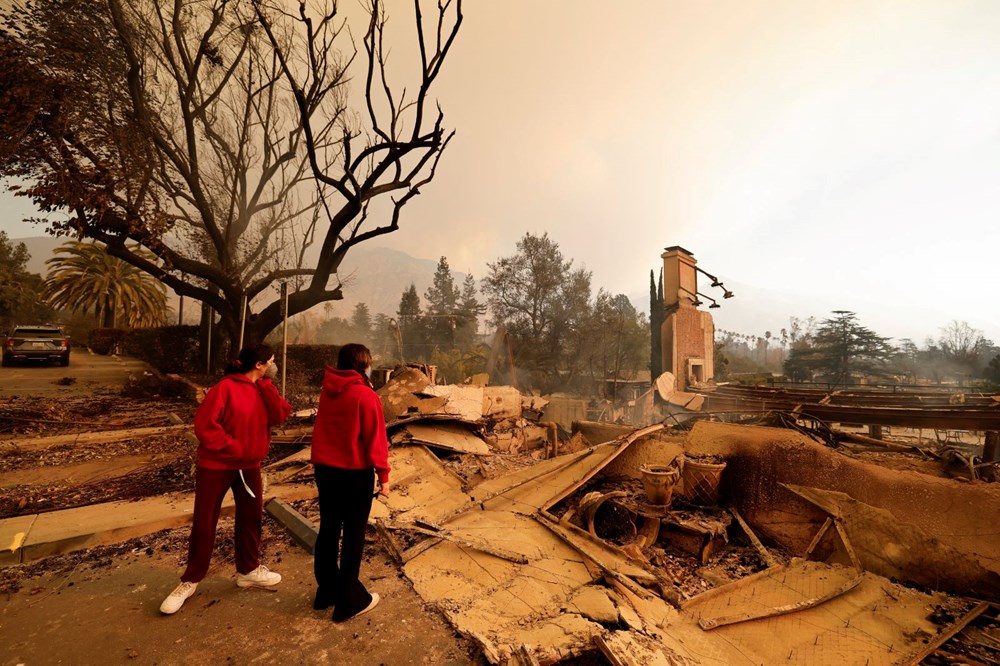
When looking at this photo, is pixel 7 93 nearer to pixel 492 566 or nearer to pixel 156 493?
pixel 156 493

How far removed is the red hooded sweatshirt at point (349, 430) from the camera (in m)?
2.77

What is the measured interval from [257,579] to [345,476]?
1223 millimetres

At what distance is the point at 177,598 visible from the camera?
2.82m

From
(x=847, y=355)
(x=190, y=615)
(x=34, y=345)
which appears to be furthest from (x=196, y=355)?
(x=847, y=355)

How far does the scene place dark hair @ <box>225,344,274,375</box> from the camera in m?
3.04

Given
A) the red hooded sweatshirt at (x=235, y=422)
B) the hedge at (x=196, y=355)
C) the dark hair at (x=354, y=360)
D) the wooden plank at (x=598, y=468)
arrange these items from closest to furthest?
the red hooded sweatshirt at (x=235, y=422), the dark hair at (x=354, y=360), the wooden plank at (x=598, y=468), the hedge at (x=196, y=355)

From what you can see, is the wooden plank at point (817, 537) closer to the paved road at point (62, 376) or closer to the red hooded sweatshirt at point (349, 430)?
the red hooded sweatshirt at point (349, 430)

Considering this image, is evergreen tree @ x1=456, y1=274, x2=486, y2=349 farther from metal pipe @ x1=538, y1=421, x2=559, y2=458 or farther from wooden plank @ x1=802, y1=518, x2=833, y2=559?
wooden plank @ x1=802, y1=518, x2=833, y2=559

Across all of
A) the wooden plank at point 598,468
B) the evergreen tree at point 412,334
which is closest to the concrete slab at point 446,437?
the wooden plank at point 598,468

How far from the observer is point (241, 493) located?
9.91ft

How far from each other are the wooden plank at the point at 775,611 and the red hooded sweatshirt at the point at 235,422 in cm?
400

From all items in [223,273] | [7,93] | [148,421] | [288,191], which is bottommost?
[148,421]

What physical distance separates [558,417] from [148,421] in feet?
43.2

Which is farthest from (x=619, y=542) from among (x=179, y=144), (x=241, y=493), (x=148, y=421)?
(x=179, y=144)
